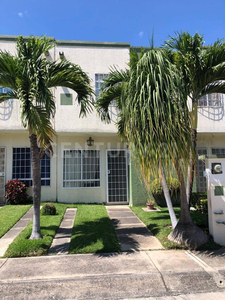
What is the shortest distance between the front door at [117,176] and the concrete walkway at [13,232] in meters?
3.94

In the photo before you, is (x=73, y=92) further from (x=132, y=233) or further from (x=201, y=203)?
(x=201, y=203)

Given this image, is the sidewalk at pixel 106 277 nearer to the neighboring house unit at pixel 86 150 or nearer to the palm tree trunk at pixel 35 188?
the palm tree trunk at pixel 35 188

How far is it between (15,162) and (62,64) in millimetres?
6590

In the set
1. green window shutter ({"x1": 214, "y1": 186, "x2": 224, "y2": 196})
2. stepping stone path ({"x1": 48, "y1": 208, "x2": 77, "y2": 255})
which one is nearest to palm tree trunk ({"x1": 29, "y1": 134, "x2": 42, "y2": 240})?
stepping stone path ({"x1": 48, "y1": 208, "x2": 77, "y2": 255})

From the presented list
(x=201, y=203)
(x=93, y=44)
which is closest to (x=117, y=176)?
(x=201, y=203)

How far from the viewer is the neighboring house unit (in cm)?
1055

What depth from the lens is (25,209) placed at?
902 cm

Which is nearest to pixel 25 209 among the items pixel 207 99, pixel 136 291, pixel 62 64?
pixel 62 64

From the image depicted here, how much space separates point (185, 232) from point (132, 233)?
1518mm

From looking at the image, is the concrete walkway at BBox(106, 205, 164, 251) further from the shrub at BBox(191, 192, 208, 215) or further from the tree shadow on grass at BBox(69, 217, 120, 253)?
the shrub at BBox(191, 192, 208, 215)

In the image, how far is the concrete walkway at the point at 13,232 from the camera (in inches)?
215

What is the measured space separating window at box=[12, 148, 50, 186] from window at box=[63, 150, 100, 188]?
82cm

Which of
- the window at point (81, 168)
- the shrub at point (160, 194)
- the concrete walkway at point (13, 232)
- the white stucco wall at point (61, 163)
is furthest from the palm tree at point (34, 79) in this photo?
the shrub at point (160, 194)

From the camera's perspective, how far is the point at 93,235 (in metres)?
5.98
